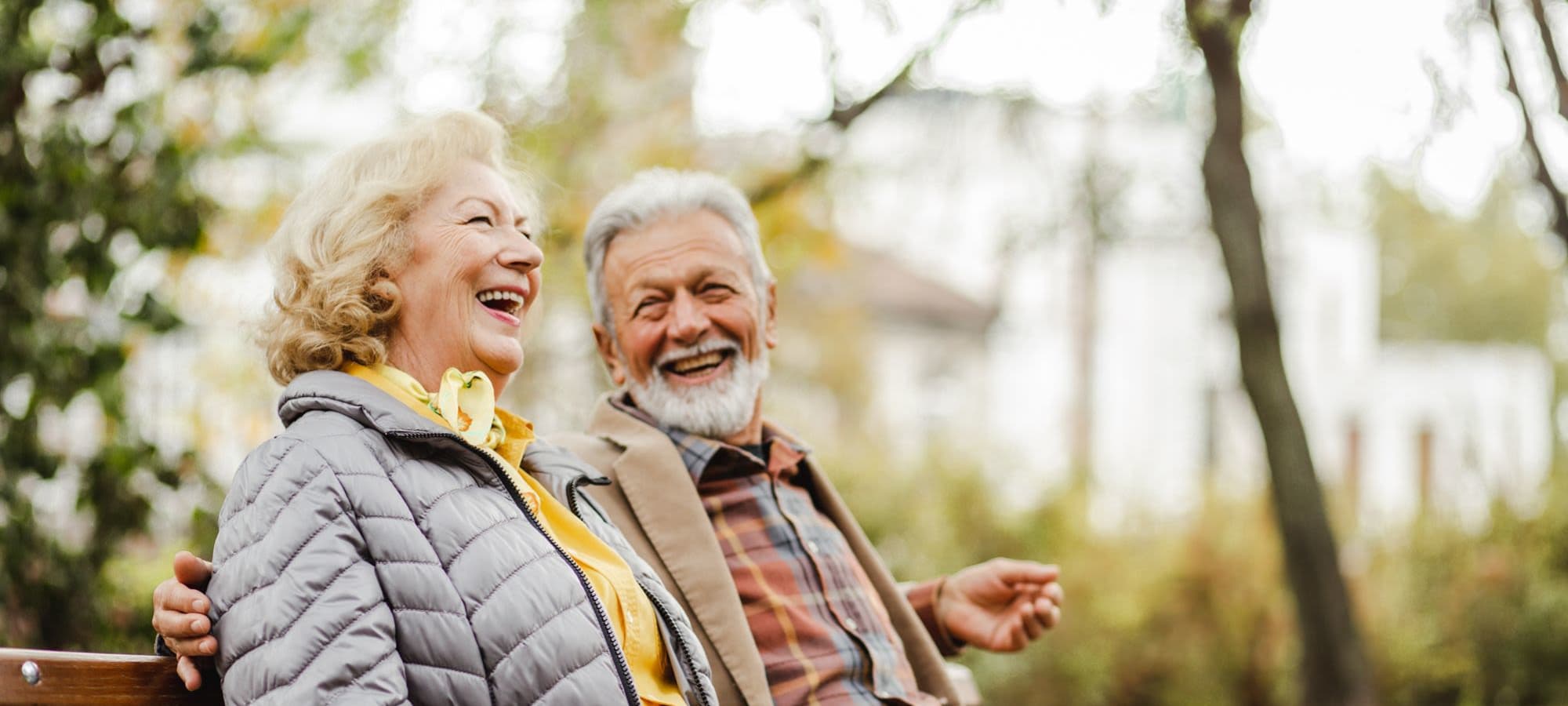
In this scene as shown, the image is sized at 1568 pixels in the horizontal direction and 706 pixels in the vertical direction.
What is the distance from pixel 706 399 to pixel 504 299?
80 cm

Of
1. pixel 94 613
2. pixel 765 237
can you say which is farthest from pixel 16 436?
pixel 765 237

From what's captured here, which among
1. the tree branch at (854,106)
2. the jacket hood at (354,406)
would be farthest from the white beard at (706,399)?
the tree branch at (854,106)

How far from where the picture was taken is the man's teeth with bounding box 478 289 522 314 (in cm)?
213

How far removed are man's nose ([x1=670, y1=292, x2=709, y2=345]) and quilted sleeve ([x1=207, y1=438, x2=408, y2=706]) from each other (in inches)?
48.1

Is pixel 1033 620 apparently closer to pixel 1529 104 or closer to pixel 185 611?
pixel 185 611

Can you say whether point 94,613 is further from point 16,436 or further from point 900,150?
point 900,150

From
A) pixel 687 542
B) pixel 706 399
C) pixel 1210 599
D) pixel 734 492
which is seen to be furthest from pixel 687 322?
pixel 1210 599

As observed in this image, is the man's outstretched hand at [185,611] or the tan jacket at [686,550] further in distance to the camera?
the tan jacket at [686,550]

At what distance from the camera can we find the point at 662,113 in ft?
22.4

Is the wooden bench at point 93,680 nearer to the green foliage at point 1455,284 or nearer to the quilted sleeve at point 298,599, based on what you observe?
the quilted sleeve at point 298,599

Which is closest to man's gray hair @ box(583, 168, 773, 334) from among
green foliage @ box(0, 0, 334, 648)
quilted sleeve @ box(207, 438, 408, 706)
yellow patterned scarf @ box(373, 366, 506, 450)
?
yellow patterned scarf @ box(373, 366, 506, 450)

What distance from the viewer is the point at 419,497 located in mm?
1835

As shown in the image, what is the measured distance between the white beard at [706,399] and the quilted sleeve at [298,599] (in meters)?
1.20

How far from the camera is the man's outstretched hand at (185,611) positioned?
1652mm
